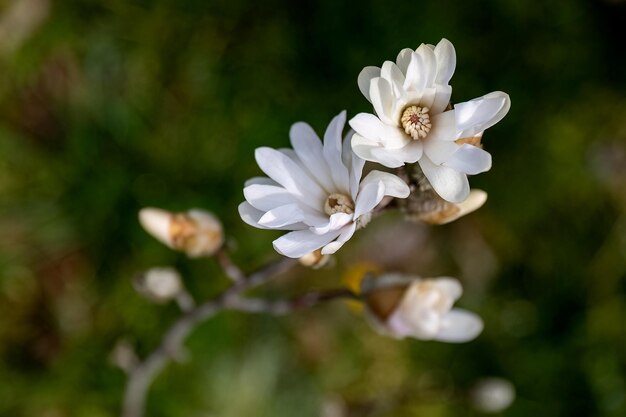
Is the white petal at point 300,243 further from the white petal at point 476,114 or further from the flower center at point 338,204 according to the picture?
the white petal at point 476,114

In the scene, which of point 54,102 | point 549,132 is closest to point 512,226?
point 549,132

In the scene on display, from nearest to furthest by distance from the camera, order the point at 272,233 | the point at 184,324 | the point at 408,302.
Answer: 1. the point at 408,302
2. the point at 184,324
3. the point at 272,233

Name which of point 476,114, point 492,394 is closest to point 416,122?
point 476,114

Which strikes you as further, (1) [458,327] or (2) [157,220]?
(1) [458,327]

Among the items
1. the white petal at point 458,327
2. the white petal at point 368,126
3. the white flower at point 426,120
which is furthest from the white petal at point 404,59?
the white petal at point 458,327

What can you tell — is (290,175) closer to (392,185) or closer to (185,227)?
(392,185)

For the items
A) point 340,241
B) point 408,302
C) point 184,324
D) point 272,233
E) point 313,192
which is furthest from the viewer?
point 272,233

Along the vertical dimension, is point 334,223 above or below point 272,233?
below

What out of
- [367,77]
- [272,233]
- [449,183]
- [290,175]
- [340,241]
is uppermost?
[272,233]
